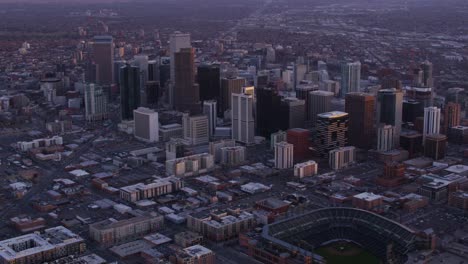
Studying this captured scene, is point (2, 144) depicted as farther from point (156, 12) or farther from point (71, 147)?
point (156, 12)

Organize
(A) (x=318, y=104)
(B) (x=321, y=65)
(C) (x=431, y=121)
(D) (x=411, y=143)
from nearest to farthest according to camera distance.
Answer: (D) (x=411, y=143) < (C) (x=431, y=121) < (A) (x=318, y=104) < (B) (x=321, y=65)

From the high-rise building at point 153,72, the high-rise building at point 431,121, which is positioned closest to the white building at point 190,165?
the high-rise building at point 431,121

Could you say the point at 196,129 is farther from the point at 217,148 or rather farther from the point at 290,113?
the point at 290,113

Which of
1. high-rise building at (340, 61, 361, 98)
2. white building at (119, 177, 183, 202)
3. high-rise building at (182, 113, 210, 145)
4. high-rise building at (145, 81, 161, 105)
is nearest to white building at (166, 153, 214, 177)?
white building at (119, 177, 183, 202)

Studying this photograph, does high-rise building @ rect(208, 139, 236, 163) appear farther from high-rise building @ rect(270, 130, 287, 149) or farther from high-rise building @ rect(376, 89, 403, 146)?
high-rise building @ rect(376, 89, 403, 146)

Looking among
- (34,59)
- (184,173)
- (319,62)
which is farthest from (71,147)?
(34,59)

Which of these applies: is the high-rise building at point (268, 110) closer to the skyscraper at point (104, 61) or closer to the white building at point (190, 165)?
the white building at point (190, 165)

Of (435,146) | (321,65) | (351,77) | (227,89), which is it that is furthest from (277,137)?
(321,65)
